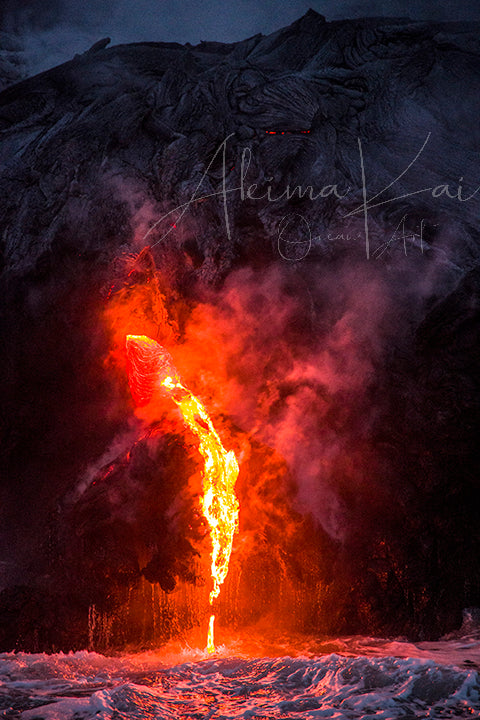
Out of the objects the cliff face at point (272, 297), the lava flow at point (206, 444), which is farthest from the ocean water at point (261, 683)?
the lava flow at point (206, 444)

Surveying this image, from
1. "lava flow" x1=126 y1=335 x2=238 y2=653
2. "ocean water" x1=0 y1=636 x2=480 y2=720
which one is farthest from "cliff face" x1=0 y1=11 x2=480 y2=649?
"ocean water" x1=0 y1=636 x2=480 y2=720

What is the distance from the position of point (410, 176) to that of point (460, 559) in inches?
200

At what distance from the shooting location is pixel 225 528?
25.2 ft

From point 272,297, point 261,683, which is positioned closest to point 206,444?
point 272,297

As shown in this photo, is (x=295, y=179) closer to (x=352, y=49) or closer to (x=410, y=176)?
(x=410, y=176)

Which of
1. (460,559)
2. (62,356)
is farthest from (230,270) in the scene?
(460,559)

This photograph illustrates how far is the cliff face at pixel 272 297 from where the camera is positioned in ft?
24.0

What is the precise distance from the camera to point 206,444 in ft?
25.7

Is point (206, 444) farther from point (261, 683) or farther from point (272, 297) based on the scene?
point (261, 683)

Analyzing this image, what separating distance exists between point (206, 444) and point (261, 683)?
305 centimetres

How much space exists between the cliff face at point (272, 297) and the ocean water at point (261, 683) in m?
0.67

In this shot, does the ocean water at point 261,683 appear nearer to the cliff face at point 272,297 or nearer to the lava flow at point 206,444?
the cliff face at point 272,297

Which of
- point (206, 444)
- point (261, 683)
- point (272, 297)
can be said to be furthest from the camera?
point (272, 297)

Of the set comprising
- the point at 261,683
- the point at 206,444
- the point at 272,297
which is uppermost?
the point at 272,297
